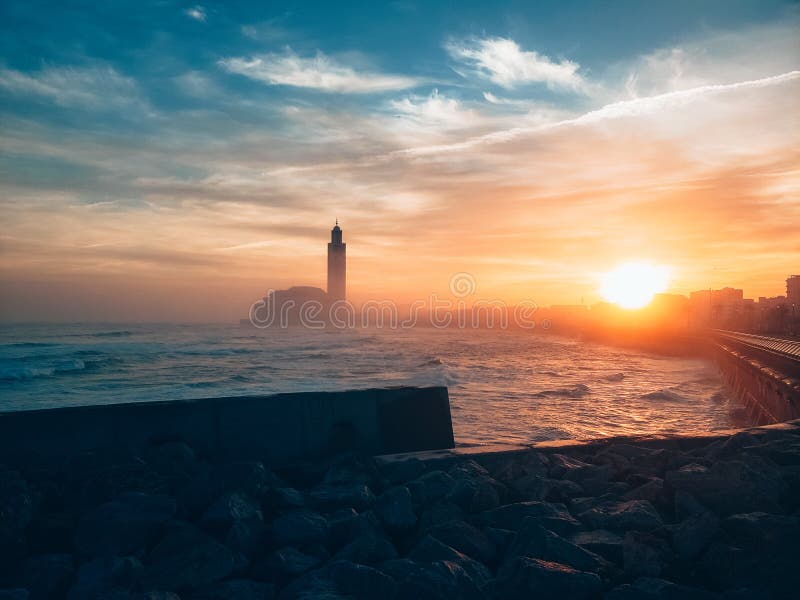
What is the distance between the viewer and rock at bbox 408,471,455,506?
4.50m

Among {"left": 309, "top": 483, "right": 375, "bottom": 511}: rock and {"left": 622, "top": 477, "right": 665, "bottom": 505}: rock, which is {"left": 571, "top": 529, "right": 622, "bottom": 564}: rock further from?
{"left": 309, "top": 483, "right": 375, "bottom": 511}: rock

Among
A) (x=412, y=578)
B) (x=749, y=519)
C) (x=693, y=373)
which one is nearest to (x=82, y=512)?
→ (x=412, y=578)

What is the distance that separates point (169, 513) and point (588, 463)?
12.8 ft

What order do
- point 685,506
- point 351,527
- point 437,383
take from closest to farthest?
point 351,527 < point 685,506 < point 437,383

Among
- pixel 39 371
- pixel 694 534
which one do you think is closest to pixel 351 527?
pixel 694 534

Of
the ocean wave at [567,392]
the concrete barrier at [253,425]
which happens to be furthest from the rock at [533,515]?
the ocean wave at [567,392]

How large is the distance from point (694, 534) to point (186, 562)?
10.1ft

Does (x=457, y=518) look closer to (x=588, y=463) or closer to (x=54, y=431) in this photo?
(x=588, y=463)

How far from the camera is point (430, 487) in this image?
4.62m

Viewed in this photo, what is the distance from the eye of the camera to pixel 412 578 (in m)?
3.01

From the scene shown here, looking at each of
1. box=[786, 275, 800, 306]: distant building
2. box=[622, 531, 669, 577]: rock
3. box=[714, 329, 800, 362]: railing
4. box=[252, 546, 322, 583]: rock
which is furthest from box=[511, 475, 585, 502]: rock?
box=[786, 275, 800, 306]: distant building

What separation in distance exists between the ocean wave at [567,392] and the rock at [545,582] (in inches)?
666

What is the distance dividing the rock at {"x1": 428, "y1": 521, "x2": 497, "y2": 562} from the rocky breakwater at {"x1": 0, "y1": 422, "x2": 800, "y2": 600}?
0.01 m

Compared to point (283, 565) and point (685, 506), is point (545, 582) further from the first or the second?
point (685, 506)
